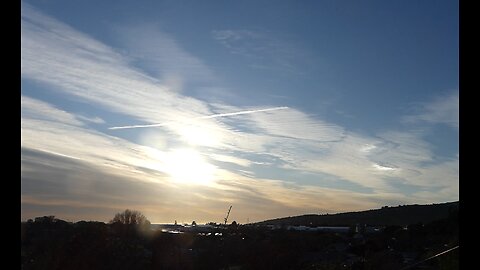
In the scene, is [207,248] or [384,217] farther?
[384,217]

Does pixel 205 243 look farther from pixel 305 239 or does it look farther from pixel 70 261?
pixel 70 261

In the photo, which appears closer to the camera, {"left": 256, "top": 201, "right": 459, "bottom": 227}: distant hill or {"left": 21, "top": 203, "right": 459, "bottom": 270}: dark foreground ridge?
{"left": 21, "top": 203, "right": 459, "bottom": 270}: dark foreground ridge

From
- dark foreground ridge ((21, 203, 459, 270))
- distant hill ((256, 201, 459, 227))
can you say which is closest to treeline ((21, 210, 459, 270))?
dark foreground ridge ((21, 203, 459, 270))

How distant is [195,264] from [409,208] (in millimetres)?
40616

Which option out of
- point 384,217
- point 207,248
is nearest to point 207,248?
point 207,248

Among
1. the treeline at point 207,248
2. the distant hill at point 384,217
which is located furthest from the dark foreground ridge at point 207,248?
the distant hill at point 384,217

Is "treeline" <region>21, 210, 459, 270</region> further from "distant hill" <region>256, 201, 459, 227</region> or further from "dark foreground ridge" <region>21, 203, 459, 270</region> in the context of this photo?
"distant hill" <region>256, 201, 459, 227</region>

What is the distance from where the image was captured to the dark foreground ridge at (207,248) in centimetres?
1411

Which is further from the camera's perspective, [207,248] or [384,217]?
[384,217]

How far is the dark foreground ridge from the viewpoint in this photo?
14.1 meters

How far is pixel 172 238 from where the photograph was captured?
69.5 ft

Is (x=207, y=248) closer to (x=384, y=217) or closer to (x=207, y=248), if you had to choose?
(x=207, y=248)

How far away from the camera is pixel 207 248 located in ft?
67.5
